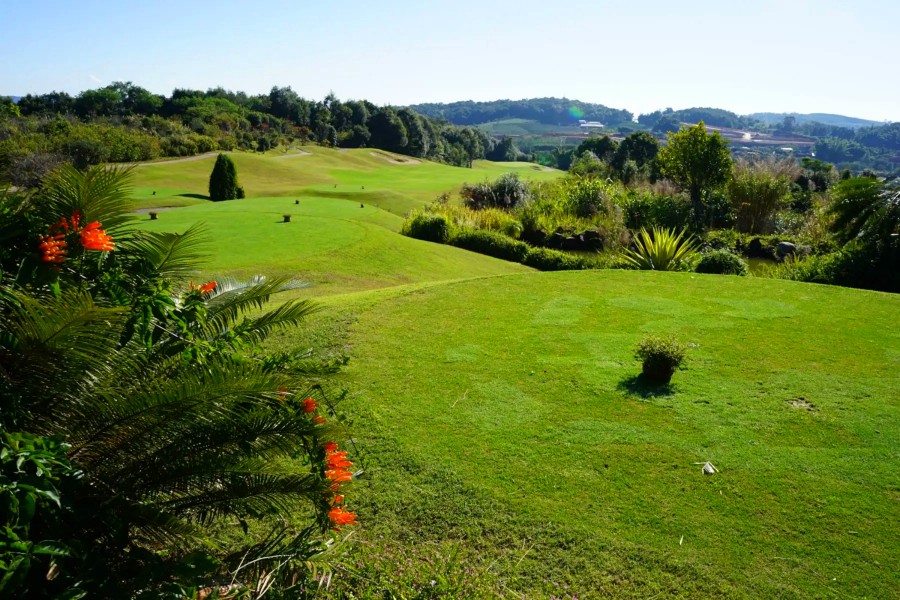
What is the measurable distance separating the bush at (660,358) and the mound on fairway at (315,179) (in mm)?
26690

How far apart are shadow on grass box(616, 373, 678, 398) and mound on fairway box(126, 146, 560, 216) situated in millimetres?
26586

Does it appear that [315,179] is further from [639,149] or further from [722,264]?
[722,264]

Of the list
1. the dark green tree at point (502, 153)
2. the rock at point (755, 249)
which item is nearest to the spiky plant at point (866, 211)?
the rock at point (755, 249)

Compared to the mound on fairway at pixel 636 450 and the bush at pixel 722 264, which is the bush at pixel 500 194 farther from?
the mound on fairway at pixel 636 450

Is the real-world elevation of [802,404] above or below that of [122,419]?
below

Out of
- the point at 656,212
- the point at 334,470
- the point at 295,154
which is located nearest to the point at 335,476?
the point at 334,470

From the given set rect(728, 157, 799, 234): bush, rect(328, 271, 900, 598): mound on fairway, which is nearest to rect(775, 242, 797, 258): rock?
rect(728, 157, 799, 234): bush

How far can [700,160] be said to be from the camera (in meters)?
27.9

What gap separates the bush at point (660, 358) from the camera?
6.92 m

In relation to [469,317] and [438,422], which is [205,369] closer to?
[438,422]

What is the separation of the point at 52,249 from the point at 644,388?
5.94m

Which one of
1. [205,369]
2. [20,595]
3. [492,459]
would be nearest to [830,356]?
[492,459]

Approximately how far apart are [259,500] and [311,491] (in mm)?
301

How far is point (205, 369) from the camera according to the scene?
305 cm
